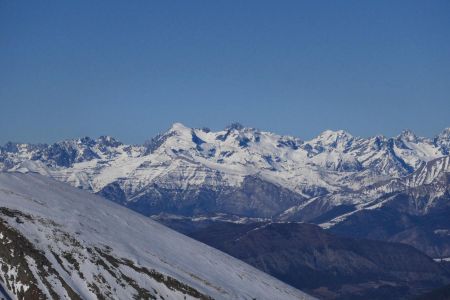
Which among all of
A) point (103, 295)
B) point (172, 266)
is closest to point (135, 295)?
point (103, 295)

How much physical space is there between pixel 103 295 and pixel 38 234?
19623 millimetres

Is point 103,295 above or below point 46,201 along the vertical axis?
below

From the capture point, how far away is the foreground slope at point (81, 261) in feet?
445

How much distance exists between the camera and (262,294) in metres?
199

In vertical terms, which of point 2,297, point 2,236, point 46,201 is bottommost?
point 2,297

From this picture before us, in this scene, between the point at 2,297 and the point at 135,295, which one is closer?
the point at 2,297

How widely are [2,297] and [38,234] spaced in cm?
2835

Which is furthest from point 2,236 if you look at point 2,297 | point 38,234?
point 2,297

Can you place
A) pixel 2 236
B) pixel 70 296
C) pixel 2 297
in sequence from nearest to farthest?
pixel 2 297 < pixel 70 296 < pixel 2 236

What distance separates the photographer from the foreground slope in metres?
136

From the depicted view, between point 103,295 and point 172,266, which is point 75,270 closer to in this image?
point 103,295

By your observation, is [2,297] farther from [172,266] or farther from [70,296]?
[172,266]

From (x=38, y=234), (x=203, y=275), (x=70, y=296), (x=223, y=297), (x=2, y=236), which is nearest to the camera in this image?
(x=70, y=296)

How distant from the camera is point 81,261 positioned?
493 feet
